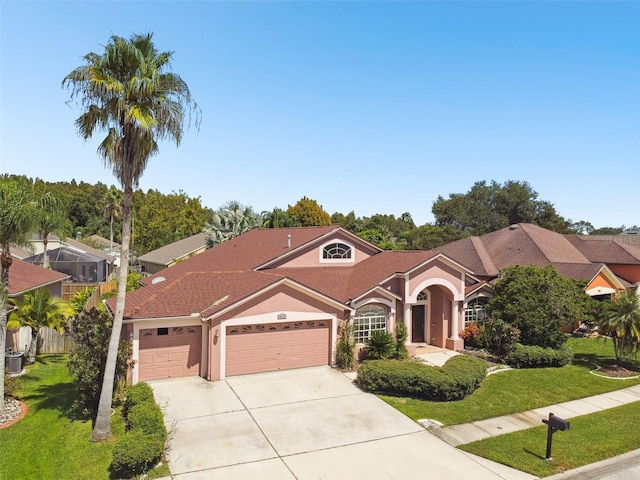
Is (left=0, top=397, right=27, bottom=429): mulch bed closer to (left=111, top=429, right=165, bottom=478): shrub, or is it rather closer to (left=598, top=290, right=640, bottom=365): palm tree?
(left=111, top=429, right=165, bottom=478): shrub

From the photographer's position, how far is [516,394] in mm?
16297

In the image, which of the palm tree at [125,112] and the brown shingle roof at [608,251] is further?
the brown shingle roof at [608,251]

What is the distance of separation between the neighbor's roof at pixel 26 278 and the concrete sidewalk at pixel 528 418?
18496 mm

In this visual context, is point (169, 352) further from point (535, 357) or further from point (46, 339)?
point (535, 357)

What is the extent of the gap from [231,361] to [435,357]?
384 inches

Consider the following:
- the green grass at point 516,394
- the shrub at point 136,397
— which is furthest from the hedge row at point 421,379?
the shrub at point 136,397

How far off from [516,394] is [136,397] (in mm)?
13157

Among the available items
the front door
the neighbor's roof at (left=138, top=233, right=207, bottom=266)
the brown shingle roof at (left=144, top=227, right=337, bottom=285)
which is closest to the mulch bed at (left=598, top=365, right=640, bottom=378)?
the front door

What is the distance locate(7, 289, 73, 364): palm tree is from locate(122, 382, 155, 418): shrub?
8678 millimetres

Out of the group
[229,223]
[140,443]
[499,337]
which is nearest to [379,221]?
[229,223]

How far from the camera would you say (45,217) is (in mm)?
14656

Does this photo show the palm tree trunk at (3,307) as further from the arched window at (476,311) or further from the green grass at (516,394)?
the arched window at (476,311)

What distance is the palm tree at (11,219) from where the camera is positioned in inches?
519

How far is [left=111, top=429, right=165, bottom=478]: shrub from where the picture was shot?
383 inches
